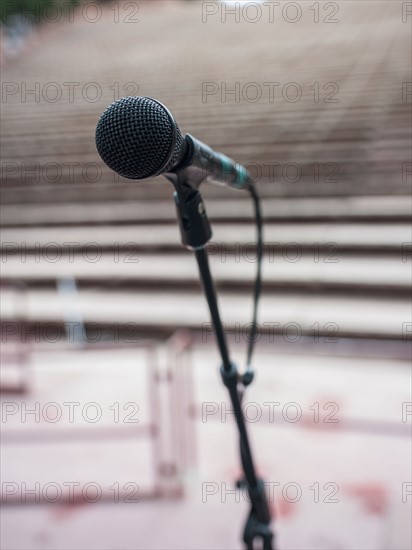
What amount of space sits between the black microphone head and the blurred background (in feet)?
3.65

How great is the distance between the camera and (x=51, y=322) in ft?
11.4

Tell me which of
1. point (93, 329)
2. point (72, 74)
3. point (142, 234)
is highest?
point (72, 74)

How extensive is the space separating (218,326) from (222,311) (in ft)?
8.31

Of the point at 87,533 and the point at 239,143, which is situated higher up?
the point at 239,143

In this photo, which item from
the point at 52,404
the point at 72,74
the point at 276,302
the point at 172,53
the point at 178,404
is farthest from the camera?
the point at 172,53

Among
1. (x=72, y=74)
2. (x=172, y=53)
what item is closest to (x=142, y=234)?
(x=72, y=74)

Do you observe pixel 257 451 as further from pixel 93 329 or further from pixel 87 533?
pixel 93 329

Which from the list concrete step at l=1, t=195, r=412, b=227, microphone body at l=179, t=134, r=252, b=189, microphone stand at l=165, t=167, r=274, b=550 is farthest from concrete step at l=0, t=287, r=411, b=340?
microphone body at l=179, t=134, r=252, b=189

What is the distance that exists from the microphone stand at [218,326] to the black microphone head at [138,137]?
0.21 feet

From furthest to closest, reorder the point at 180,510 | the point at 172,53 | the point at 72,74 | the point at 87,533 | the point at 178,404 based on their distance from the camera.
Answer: the point at 172,53 → the point at 72,74 → the point at 178,404 → the point at 180,510 → the point at 87,533

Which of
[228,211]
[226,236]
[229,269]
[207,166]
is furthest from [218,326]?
[228,211]

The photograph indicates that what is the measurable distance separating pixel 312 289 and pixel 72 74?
12.7 ft

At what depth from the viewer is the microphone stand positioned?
2.10 feet

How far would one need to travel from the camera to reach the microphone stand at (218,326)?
25.2 inches
